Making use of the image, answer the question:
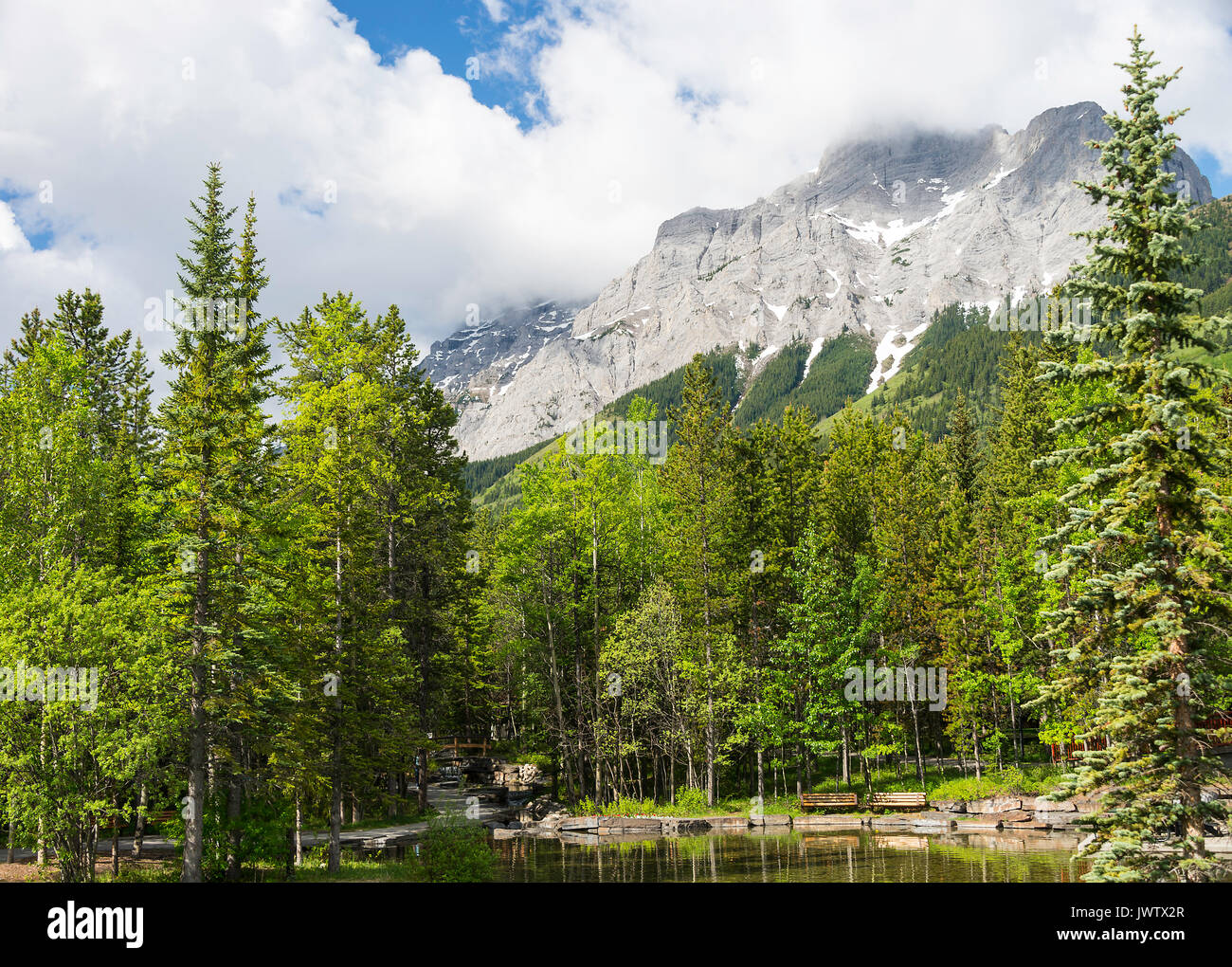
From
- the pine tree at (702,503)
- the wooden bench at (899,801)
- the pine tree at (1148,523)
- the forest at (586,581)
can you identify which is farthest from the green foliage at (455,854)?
the wooden bench at (899,801)

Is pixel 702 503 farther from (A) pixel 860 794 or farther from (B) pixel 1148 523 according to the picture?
(B) pixel 1148 523

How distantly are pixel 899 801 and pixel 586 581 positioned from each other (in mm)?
18740

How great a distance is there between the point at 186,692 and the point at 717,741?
86.8 feet

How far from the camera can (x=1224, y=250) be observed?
184 meters

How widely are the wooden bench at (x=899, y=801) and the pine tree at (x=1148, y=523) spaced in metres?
26.9

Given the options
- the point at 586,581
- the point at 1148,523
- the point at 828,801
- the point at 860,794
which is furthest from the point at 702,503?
the point at 1148,523

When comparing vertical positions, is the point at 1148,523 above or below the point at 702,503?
below

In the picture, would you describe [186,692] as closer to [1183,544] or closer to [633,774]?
[1183,544]

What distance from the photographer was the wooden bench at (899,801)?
39.2 metres

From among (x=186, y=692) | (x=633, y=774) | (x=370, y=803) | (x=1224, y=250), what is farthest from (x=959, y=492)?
(x=1224, y=250)

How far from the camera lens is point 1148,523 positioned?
14.3 metres

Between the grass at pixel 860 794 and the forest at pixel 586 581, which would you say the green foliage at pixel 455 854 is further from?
the grass at pixel 860 794

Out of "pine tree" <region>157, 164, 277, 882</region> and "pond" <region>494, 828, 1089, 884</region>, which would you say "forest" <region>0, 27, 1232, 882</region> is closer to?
"pine tree" <region>157, 164, 277, 882</region>

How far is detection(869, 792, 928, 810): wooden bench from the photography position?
1544 inches
